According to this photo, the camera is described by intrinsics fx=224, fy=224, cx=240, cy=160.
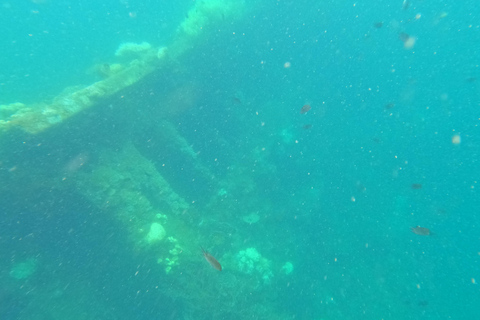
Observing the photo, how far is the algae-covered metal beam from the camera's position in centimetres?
604

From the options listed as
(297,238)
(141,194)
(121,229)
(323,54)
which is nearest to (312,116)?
(323,54)

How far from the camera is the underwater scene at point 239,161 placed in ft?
21.3

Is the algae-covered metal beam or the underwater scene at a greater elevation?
the algae-covered metal beam

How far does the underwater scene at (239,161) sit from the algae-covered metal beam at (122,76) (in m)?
0.06

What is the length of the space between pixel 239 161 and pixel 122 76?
5.57 meters

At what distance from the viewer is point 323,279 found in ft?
31.8

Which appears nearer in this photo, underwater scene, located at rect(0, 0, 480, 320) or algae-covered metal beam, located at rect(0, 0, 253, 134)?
algae-covered metal beam, located at rect(0, 0, 253, 134)

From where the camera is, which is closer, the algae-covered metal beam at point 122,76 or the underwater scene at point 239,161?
the algae-covered metal beam at point 122,76

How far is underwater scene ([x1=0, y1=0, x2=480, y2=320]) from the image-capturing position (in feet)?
21.3

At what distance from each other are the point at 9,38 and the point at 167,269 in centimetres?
1893

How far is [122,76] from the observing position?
25.8 feet

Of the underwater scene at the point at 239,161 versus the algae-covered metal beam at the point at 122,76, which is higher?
the algae-covered metal beam at the point at 122,76

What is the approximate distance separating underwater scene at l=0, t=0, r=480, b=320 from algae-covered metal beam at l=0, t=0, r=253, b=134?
59 mm

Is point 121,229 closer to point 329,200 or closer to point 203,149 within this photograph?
point 203,149
